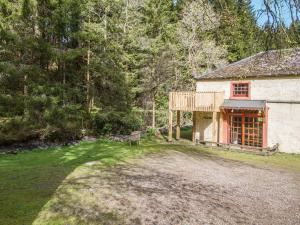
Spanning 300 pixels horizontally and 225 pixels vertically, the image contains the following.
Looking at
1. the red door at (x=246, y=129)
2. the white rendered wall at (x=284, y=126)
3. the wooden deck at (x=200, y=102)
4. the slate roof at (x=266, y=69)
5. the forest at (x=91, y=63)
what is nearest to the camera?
the forest at (x=91, y=63)

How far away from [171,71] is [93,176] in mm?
21846

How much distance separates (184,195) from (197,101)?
13.0 metres

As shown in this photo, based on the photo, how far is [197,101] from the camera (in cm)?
2125

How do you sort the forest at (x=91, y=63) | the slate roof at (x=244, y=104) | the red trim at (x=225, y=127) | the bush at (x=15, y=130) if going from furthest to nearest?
the red trim at (x=225, y=127) < the slate roof at (x=244, y=104) < the forest at (x=91, y=63) < the bush at (x=15, y=130)

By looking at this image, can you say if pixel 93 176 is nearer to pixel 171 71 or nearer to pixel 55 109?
pixel 55 109

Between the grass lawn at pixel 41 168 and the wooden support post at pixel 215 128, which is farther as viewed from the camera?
the wooden support post at pixel 215 128

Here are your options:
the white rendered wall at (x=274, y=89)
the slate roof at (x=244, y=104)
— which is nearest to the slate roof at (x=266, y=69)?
the white rendered wall at (x=274, y=89)

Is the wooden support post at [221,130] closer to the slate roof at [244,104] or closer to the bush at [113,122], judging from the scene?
the slate roof at [244,104]

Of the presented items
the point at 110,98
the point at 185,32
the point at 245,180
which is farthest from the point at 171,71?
the point at 245,180

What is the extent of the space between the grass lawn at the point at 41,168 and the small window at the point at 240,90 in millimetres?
4780

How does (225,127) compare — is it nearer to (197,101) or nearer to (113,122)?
(197,101)

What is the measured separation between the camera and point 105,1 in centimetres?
2545

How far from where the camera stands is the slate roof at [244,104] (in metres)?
19.2

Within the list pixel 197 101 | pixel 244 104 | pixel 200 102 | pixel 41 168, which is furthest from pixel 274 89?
pixel 41 168
